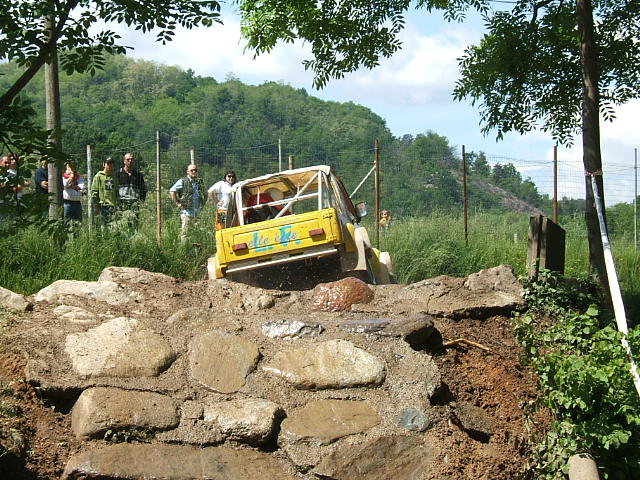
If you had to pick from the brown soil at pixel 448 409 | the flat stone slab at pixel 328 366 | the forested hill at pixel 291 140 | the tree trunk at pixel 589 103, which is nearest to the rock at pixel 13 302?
the brown soil at pixel 448 409

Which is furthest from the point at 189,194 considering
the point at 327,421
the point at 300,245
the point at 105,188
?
the point at 327,421

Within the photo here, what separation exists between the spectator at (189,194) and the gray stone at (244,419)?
8.45 metres

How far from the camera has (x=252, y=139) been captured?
21.3 metres

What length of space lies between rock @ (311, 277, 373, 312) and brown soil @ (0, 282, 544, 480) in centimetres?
54

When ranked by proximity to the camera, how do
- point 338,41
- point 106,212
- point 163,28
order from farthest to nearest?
point 106,212 < point 338,41 < point 163,28

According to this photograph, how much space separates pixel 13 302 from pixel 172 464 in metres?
2.19

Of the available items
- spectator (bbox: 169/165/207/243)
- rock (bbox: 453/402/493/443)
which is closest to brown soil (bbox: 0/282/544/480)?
rock (bbox: 453/402/493/443)

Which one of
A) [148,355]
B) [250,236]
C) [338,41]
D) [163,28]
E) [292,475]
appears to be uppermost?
[338,41]

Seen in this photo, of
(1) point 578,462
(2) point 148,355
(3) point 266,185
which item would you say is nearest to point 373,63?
(3) point 266,185

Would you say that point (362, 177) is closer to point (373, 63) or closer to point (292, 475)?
point (373, 63)

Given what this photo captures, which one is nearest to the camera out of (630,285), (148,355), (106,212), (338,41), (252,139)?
(148,355)

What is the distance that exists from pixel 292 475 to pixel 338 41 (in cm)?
487

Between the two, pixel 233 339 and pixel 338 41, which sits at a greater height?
pixel 338 41

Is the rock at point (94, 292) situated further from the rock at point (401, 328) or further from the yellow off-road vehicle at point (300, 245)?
the yellow off-road vehicle at point (300, 245)
